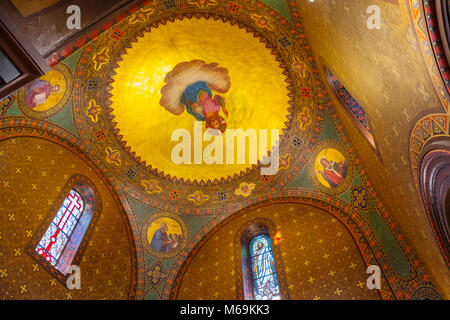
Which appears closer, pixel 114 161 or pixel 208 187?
pixel 114 161

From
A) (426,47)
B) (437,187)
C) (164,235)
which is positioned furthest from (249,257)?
(426,47)

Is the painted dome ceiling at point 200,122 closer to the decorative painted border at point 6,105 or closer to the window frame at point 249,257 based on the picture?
the decorative painted border at point 6,105

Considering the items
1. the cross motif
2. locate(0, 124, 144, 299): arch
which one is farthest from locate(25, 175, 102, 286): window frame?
the cross motif

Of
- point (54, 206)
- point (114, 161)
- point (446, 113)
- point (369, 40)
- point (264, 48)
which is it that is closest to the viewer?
point (446, 113)

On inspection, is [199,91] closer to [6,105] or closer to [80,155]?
[80,155]

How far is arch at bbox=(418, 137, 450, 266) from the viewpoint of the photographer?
22.4 feet

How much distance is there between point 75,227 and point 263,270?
547 cm

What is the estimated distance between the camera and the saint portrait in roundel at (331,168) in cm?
1141

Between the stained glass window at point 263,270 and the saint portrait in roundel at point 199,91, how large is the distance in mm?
3822

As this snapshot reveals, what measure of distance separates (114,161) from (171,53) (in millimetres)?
3656
